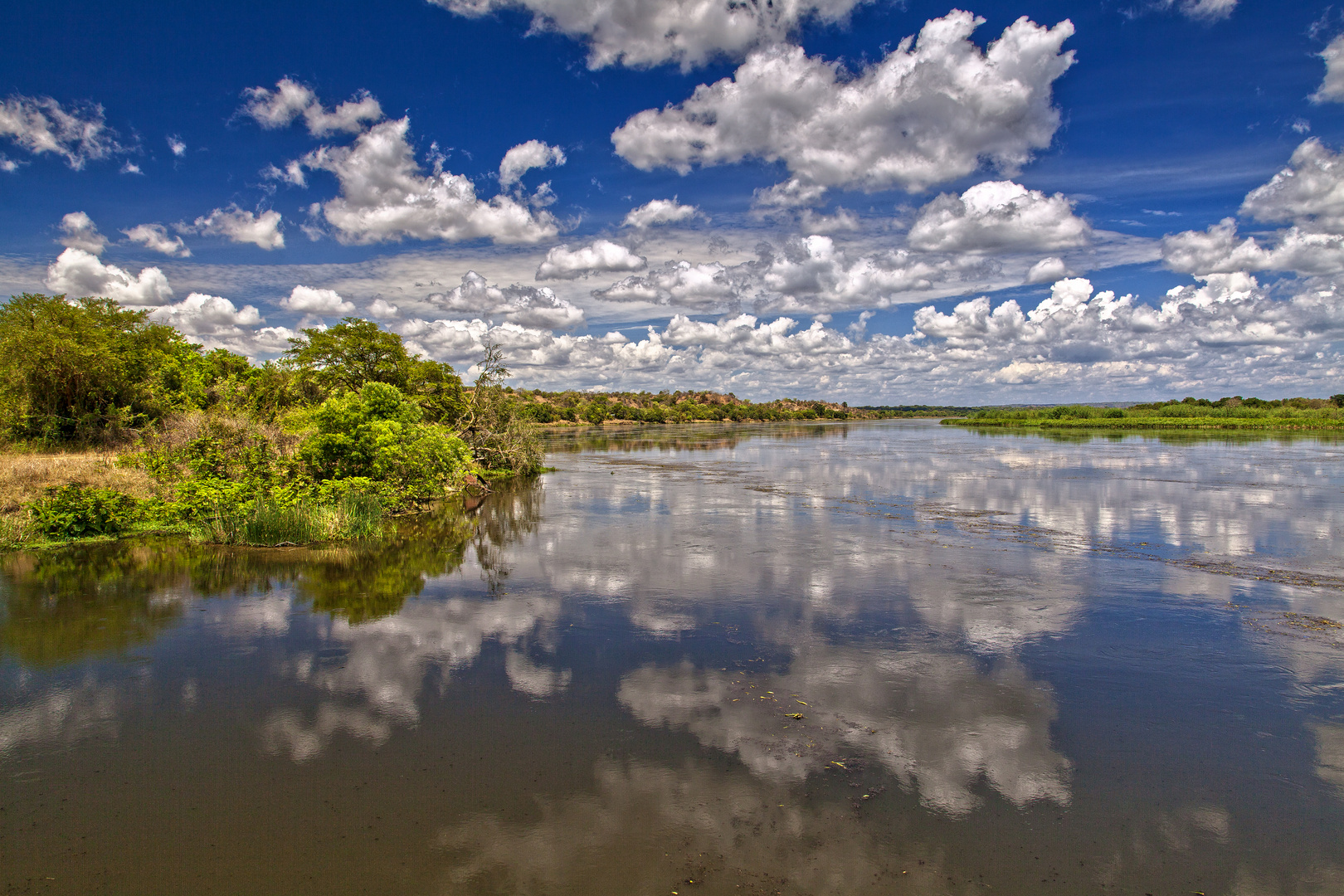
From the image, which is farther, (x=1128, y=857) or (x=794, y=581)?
(x=794, y=581)

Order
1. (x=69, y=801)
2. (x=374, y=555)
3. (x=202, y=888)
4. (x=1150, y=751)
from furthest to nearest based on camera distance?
(x=374, y=555) < (x=1150, y=751) < (x=69, y=801) < (x=202, y=888)

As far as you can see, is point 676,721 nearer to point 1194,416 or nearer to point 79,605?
point 79,605

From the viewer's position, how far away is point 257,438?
2070 centimetres

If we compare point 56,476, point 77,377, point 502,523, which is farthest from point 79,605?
point 77,377

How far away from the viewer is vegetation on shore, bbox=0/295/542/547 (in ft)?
58.0

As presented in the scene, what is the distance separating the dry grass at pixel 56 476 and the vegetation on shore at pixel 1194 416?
356 feet

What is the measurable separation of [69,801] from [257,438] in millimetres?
16647

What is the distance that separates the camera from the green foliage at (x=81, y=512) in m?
16.9

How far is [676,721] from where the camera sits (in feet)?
24.8

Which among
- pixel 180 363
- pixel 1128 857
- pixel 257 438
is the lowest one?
pixel 1128 857

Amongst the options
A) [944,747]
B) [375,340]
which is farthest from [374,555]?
[375,340]

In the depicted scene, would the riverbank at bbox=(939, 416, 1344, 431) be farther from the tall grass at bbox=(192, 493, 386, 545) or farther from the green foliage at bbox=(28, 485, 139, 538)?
the green foliage at bbox=(28, 485, 139, 538)

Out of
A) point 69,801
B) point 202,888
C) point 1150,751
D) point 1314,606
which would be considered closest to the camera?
point 202,888

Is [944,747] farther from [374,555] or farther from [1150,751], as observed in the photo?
[374,555]
